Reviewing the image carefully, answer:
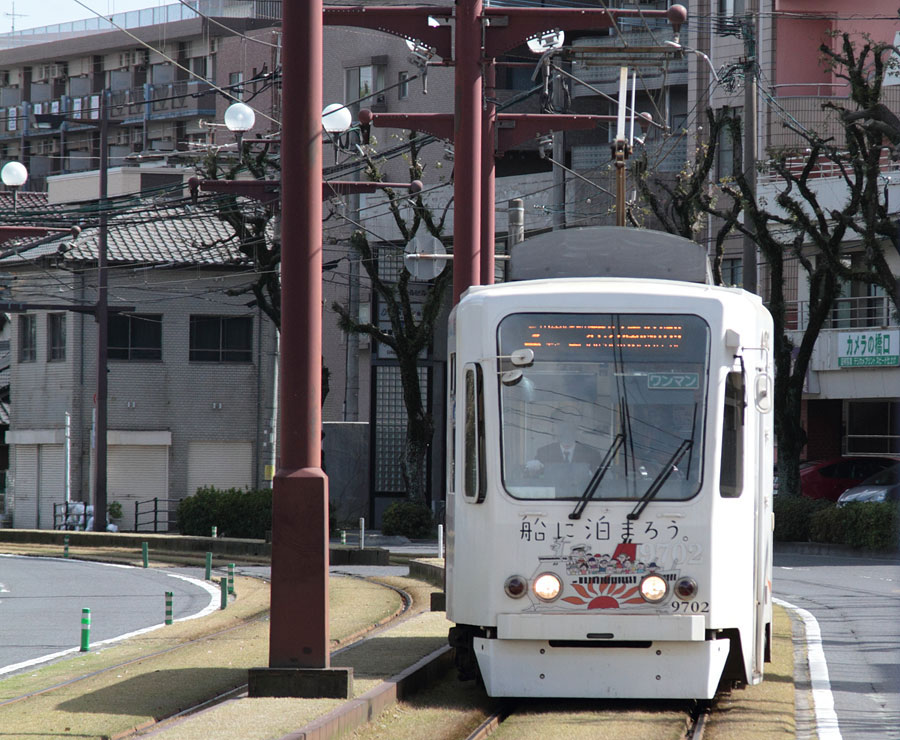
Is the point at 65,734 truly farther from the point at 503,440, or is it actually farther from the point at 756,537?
the point at 756,537

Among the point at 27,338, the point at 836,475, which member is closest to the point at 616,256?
the point at 836,475

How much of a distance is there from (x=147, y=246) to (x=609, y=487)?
4028 cm

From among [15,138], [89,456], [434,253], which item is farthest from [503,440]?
[15,138]

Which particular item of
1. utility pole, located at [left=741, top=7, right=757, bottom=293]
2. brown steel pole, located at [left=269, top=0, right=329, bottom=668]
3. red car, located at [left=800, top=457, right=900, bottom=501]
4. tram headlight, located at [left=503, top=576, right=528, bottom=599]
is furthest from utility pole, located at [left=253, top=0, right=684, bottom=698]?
red car, located at [left=800, top=457, right=900, bottom=501]

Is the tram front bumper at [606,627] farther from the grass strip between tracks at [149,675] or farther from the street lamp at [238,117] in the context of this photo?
the street lamp at [238,117]

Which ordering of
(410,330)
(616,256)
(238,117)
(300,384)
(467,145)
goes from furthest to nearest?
(410,330) < (238,117) < (467,145) < (616,256) < (300,384)

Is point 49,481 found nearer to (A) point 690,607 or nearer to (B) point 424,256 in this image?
(B) point 424,256

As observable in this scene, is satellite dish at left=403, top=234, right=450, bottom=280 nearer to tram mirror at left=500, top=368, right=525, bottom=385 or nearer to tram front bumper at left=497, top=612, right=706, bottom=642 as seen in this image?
tram mirror at left=500, top=368, right=525, bottom=385

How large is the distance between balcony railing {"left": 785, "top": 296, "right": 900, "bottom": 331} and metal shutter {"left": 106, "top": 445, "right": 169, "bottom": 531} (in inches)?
831

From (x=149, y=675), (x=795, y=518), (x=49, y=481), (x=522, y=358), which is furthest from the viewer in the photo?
(x=49, y=481)

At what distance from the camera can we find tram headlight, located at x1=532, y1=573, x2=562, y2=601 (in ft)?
32.6

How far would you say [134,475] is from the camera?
4866 centimetres

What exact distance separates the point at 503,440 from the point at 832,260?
20.0 metres

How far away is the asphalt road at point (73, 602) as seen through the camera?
17.5 meters
